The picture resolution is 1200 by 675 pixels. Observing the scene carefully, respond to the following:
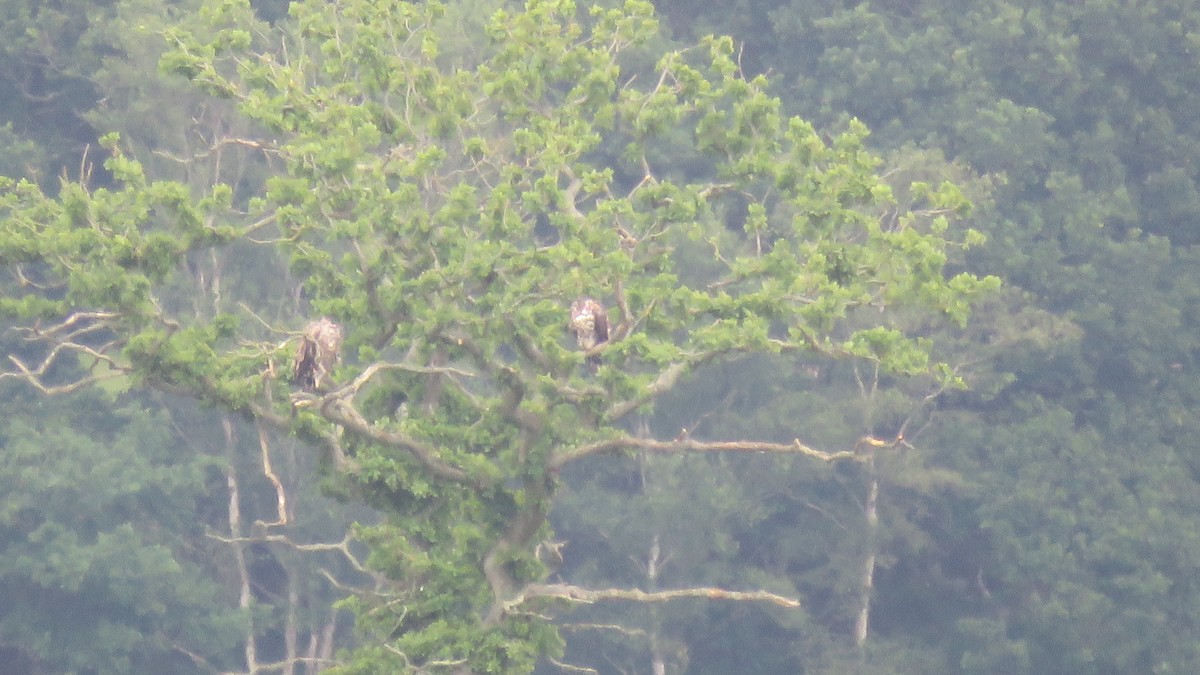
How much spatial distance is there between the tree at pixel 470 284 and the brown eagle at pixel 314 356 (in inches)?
6.1

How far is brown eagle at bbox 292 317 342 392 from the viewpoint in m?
11.5

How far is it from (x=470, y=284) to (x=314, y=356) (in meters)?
1.28

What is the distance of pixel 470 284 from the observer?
40.0 feet

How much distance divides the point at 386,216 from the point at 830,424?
15.0 metres

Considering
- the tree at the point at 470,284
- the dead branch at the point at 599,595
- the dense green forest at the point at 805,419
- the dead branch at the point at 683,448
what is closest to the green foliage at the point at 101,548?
the dense green forest at the point at 805,419

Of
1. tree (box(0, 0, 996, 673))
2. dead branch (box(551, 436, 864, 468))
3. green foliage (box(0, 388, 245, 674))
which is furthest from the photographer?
green foliage (box(0, 388, 245, 674))

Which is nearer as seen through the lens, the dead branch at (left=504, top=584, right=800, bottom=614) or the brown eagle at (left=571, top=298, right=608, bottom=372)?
the dead branch at (left=504, top=584, right=800, bottom=614)

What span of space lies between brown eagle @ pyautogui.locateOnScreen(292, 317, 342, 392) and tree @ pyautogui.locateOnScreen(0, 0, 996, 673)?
0.15 meters

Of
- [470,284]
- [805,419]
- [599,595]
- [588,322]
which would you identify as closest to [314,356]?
[470,284]

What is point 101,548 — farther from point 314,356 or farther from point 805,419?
point 314,356

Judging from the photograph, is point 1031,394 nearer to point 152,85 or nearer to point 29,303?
point 152,85

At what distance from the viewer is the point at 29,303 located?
11070mm

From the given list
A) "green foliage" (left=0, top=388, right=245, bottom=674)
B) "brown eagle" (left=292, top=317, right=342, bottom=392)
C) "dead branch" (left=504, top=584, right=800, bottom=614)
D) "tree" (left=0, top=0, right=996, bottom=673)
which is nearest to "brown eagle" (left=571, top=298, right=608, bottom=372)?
"tree" (left=0, top=0, right=996, bottom=673)

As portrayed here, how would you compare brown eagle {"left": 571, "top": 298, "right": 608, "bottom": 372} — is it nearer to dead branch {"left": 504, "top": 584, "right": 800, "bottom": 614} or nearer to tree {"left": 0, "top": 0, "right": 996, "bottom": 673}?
tree {"left": 0, "top": 0, "right": 996, "bottom": 673}
